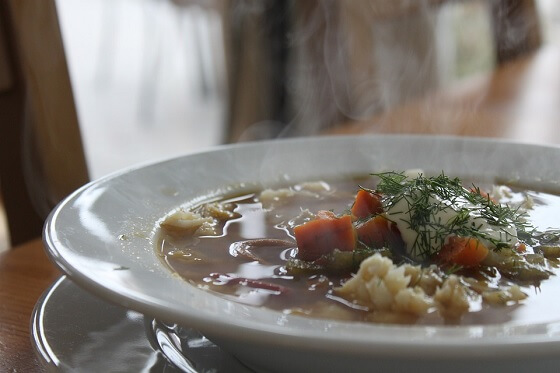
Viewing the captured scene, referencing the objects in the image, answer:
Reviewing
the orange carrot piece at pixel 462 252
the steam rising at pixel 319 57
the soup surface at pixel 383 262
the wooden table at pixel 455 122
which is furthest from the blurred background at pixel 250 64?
the orange carrot piece at pixel 462 252

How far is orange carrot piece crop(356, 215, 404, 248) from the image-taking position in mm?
1206

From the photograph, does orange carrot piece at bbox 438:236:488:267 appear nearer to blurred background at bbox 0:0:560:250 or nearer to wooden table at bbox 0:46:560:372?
wooden table at bbox 0:46:560:372

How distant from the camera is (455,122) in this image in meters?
2.81

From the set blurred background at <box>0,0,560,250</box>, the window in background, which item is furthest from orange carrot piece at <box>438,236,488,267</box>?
the window in background

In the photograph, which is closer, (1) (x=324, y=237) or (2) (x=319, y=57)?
(1) (x=324, y=237)

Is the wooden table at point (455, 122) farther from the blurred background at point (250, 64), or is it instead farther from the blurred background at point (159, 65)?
the blurred background at point (159, 65)

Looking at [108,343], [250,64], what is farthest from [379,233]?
[250,64]

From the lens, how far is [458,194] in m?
1.29

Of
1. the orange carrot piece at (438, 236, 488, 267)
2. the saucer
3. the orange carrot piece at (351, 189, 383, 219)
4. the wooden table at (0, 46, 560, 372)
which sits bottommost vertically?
the wooden table at (0, 46, 560, 372)

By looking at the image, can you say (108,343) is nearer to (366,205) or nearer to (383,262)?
(383,262)

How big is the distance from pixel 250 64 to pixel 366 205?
349 centimetres

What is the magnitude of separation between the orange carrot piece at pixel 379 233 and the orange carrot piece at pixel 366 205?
53 millimetres

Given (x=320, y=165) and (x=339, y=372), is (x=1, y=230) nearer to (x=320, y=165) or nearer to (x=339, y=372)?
(x=320, y=165)

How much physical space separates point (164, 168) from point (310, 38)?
3.05 meters
